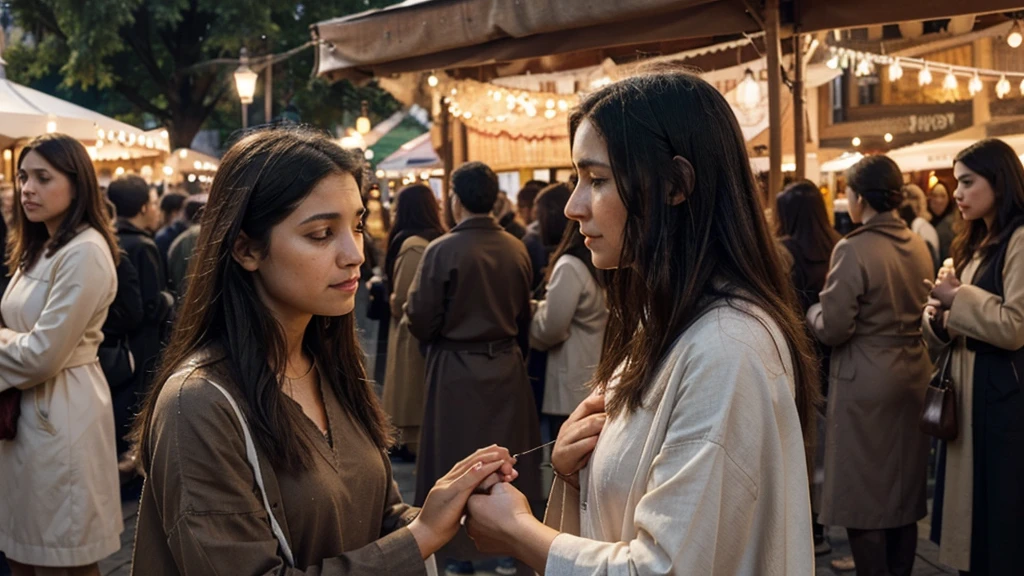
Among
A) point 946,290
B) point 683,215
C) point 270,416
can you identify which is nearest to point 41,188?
point 270,416

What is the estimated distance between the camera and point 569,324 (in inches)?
255

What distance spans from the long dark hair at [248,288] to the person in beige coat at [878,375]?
150 inches

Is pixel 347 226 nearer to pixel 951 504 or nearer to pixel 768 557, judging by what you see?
pixel 768 557

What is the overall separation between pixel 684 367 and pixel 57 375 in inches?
134

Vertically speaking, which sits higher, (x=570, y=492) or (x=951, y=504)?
(x=570, y=492)

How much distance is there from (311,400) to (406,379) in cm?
529

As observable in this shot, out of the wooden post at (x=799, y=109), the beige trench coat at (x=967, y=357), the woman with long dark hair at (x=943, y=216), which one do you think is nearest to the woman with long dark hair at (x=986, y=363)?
the beige trench coat at (x=967, y=357)

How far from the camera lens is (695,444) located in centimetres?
192

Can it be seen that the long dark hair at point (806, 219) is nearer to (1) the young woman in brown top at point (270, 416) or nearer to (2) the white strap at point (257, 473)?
(1) the young woman in brown top at point (270, 416)

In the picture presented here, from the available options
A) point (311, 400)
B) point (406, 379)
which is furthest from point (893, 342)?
point (311, 400)

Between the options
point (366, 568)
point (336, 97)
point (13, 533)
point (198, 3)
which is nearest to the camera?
point (366, 568)

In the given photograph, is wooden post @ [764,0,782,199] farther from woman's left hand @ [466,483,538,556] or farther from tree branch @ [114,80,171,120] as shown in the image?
tree branch @ [114,80,171,120]

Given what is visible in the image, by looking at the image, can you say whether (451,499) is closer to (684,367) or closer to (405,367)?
(684,367)

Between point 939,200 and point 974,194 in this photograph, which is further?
point 939,200
